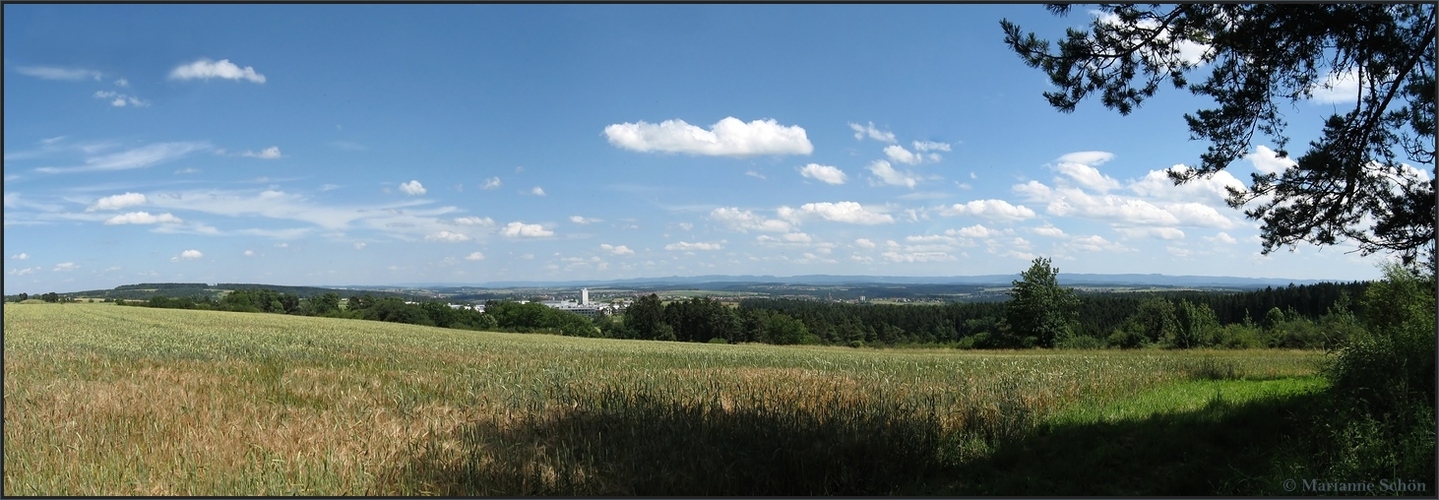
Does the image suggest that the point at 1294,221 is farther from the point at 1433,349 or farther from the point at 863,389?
the point at 863,389

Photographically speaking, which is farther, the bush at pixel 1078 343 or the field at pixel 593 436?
the bush at pixel 1078 343

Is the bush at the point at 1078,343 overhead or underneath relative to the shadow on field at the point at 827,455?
underneath

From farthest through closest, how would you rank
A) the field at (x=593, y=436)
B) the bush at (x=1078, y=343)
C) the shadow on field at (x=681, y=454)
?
the bush at (x=1078, y=343) < the shadow on field at (x=681, y=454) < the field at (x=593, y=436)

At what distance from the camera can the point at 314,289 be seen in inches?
4500

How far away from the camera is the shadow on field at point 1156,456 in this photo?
6844 millimetres

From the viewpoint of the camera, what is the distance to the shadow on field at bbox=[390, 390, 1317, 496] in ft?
21.8

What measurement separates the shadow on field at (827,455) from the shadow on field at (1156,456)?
2 centimetres

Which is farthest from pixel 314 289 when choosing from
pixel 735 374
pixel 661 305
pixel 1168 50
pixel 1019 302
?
pixel 1168 50

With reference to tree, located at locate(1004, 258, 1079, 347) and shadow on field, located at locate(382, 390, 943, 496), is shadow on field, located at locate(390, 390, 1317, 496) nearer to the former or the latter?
shadow on field, located at locate(382, 390, 943, 496)

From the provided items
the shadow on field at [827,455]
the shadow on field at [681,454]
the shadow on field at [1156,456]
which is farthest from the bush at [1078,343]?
the shadow on field at [681,454]

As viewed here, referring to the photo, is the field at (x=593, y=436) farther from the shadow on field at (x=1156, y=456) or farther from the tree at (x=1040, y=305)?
the tree at (x=1040, y=305)

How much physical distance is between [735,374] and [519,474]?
8095 mm

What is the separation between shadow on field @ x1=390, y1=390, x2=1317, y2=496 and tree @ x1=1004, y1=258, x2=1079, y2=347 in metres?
51.6

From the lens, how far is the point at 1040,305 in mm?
57219
